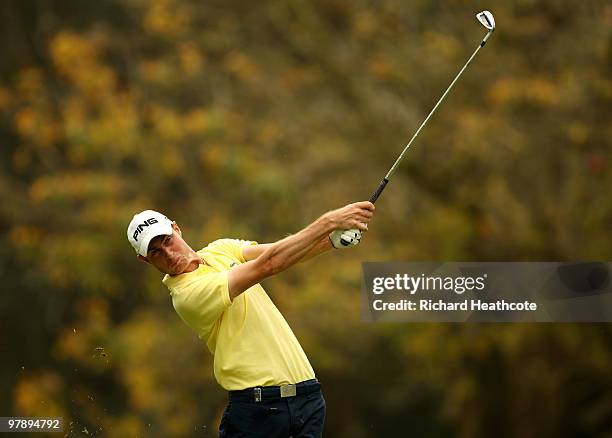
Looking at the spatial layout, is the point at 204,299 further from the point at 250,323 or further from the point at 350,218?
the point at 350,218

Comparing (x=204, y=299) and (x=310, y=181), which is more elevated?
(x=310, y=181)

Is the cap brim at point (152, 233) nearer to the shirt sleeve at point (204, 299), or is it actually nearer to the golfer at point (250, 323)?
the golfer at point (250, 323)

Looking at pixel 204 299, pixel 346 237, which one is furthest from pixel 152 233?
pixel 346 237

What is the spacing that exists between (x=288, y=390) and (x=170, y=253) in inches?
22.5

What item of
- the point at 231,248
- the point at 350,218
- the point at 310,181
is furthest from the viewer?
the point at 310,181

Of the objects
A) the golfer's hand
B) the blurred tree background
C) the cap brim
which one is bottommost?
the golfer's hand

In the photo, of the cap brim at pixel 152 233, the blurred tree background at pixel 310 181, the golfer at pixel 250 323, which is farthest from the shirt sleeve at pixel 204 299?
the blurred tree background at pixel 310 181

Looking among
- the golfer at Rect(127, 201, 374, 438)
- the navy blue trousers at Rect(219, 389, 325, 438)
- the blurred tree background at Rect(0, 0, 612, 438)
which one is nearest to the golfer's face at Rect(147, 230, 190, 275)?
the golfer at Rect(127, 201, 374, 438)

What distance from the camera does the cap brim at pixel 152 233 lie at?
3.54m

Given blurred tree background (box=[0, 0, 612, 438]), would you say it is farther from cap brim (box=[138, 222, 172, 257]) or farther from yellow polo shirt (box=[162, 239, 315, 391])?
cap brim (box=[138, 222, 172, 257])

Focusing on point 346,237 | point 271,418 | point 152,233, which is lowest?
point 271,418

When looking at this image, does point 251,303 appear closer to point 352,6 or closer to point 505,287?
point 505,287

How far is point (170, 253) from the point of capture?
3.59 metres

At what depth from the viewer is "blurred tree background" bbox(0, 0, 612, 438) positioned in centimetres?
891
